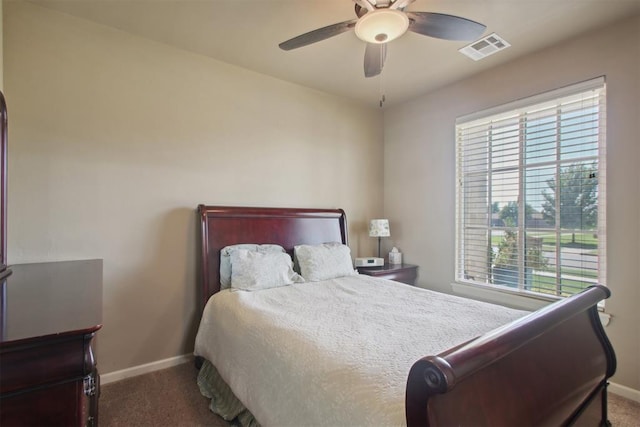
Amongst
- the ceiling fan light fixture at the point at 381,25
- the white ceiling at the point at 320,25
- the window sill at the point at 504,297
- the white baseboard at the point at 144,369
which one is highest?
the white ceiling at the point at 320,25

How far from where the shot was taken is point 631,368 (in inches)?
86.7

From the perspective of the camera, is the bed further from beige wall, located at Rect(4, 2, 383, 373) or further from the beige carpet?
beige wall, located at Rect(4, 2, 383, 373)

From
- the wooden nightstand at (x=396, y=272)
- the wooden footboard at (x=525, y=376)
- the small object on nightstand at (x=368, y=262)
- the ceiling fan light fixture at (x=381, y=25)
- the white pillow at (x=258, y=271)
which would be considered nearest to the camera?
the wooden footboard at (x=525, y=376)

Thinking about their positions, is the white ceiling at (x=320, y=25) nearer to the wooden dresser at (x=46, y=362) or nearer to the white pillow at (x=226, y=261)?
the white pillow at (x=226, y=261)

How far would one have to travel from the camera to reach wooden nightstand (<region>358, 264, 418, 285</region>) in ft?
10.9

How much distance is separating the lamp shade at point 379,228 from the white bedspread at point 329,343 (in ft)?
4.02

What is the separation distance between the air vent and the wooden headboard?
1.96 meters

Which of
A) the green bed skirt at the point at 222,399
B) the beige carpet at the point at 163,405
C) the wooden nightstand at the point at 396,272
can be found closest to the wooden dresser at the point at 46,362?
the green bed skirt at the point at 222,399

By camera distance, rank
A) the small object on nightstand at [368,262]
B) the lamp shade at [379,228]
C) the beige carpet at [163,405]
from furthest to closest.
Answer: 1. the lamp shade at [379,228]
2. the small object on nightstand at [368,262]
3. the beige carpet at [163,405]

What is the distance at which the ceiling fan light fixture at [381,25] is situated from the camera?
1608 mm

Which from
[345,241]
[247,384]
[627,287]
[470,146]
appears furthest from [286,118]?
[627,287]

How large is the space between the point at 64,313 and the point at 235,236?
1.75 meters

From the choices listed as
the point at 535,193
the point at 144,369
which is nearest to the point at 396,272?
the point at 535,193

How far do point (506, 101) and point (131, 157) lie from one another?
11.0 feet
